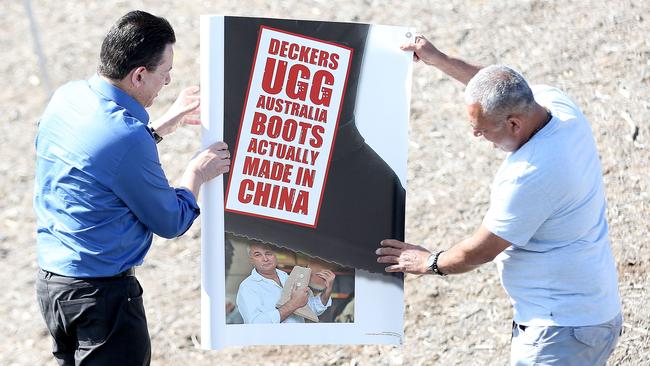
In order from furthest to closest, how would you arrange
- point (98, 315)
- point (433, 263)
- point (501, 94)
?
point (433, 263) < point (98, 315) < point (501, 94)

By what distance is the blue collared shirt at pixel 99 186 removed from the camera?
344cm

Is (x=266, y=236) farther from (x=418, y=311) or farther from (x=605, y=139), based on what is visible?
(x=605, y=139)

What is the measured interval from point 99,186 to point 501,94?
147 cm

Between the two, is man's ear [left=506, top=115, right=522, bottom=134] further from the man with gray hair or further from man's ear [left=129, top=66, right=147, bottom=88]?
man's ear [left=129, top=66, right=147, bottom=88]

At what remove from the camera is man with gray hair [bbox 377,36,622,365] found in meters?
3.35

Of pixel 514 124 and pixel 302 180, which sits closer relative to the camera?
pixel 514 124

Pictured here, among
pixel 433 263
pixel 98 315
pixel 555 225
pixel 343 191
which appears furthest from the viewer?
pixel 343 191

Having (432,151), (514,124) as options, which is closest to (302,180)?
(514,124)

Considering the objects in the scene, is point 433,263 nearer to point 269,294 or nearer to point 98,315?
A: point 269,294

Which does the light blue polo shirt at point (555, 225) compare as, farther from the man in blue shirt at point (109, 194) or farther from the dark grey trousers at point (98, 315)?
the dark grey trousers at point (98, 315)

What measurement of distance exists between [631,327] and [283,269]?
2252 millimetres

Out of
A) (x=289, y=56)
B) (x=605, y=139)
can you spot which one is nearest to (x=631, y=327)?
(x=605, y=139)

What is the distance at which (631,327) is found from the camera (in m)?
5.20

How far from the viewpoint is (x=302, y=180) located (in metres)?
3.90
